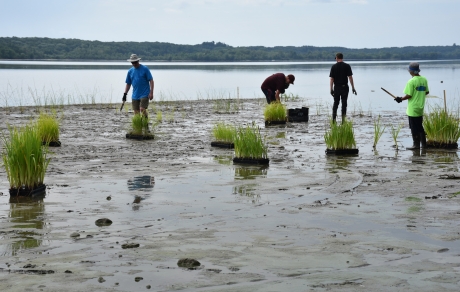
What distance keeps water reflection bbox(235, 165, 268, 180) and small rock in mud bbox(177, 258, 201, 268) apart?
454cm

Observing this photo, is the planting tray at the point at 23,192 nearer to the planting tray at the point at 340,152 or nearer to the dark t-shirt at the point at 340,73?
the planting tray at the point at 340,152

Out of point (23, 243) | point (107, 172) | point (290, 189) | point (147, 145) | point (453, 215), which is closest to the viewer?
point (23, 243)

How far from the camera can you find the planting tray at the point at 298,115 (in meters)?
20.6

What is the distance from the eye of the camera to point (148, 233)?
6.67m

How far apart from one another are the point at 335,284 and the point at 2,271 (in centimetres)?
248

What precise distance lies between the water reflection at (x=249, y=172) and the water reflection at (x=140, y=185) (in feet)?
4.19

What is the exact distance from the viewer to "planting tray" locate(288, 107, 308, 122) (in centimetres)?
2059

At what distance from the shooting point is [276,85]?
19.9 metres

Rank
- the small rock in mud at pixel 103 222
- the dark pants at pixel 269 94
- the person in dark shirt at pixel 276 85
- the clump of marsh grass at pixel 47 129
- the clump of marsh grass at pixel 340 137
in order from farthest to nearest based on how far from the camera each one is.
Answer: the dark pants at pixel 269 94 → the person in dark shirt at pixel 276 85 → the clump of marsh grass at pixel 47 129 → the clump of marsh grass at pixel 340 137 → the small rock in mud at pixel 103 222

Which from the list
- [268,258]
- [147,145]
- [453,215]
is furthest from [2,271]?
[147,145]

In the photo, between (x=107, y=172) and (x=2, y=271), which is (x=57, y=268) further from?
(x=107, y=172)

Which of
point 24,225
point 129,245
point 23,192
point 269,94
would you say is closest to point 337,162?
point 23,192

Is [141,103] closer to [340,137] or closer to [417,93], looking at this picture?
[340,137]

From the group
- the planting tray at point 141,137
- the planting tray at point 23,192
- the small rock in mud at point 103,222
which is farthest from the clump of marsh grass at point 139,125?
the small rock in mud at point 103,222
